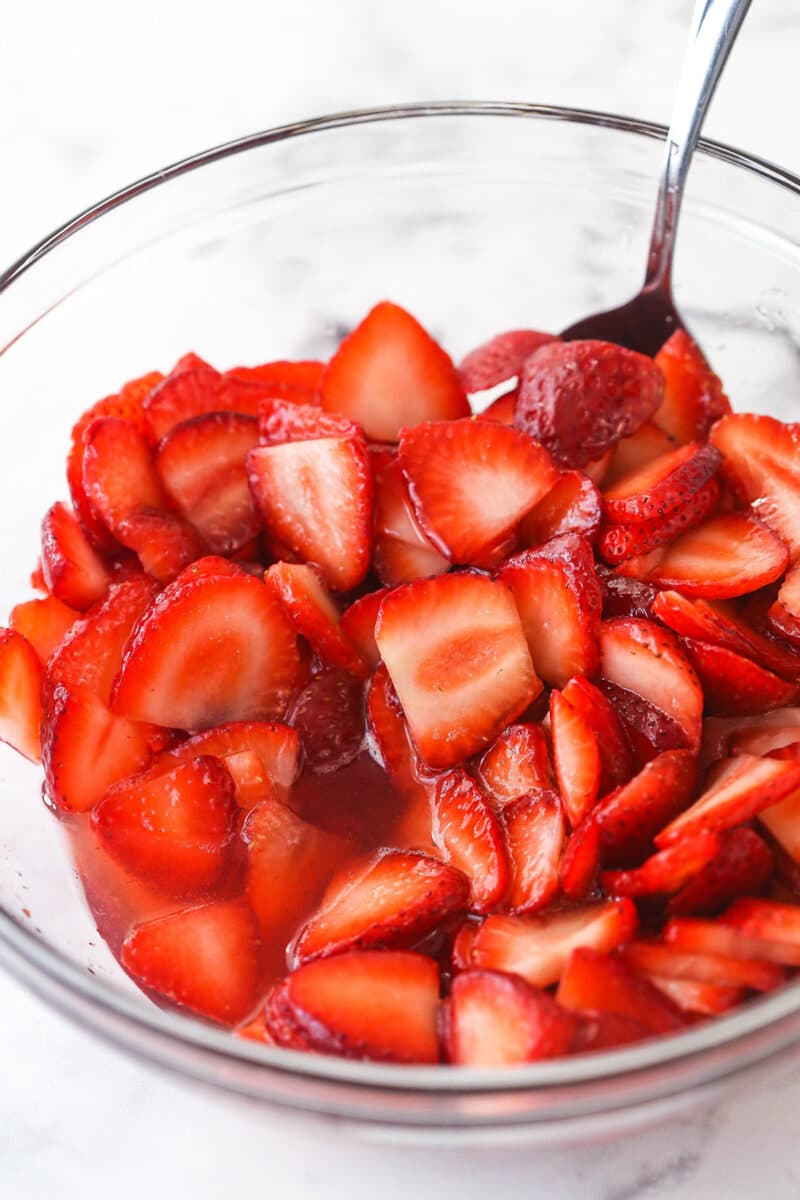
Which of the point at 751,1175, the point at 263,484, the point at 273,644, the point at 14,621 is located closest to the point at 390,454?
the point at 263,484

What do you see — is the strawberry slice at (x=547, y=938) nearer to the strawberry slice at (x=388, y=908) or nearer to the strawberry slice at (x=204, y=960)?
the strawberry slice at (x=388, y=908)

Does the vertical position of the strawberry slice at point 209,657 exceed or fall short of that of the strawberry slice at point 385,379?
it falls short

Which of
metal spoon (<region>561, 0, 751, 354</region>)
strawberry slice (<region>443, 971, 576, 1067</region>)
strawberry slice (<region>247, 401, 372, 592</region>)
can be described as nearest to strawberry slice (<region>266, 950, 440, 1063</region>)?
strawberry slice (<region>443, 971, 576, 1067</region>)

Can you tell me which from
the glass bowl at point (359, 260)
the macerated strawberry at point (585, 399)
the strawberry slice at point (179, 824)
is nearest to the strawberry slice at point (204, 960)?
the strawberry slice at point (179, 824)

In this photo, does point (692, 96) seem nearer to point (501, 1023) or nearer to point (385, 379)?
point (385, 379)

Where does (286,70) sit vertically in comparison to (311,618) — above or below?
above

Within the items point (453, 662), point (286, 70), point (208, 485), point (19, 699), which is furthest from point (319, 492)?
point (286, 70)
